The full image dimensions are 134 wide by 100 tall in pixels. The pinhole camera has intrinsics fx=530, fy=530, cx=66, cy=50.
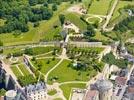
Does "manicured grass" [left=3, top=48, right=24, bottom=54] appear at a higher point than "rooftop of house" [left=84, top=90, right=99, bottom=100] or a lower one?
lower

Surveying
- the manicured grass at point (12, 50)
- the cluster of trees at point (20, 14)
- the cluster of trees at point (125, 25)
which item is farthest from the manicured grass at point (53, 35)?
the cluster of trees at point (125, 25)

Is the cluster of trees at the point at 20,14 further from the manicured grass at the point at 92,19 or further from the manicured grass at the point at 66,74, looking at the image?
the manicured grass at the point at 66,74

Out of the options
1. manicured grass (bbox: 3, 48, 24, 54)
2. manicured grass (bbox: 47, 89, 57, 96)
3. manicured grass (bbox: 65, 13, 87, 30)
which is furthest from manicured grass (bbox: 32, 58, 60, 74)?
manicured grass (bbox: 65, 13, 87, 30)

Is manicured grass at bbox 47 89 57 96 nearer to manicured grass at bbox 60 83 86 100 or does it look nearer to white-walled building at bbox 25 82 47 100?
white-walled building at bbox 25 82 47 100

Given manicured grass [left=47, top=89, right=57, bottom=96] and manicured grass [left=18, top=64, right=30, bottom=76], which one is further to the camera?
manicured grass [left=18, top=64, right=30, bottom=76]

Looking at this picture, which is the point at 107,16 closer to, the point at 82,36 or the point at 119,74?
the point at 82,36

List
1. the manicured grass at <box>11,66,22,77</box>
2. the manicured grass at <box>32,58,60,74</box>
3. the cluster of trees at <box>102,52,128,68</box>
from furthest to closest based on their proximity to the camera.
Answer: the cluster of trees at <box>102,52,128,68</box> → the manicured grass at <box>32,58,60,74</box> → the manicured grass at <box>11,66,22,77</box>

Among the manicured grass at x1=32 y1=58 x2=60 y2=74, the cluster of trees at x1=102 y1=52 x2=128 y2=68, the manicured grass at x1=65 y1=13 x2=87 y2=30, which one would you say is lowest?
the manicured grass at x1=65 y1=13 x2=87 y2=30
